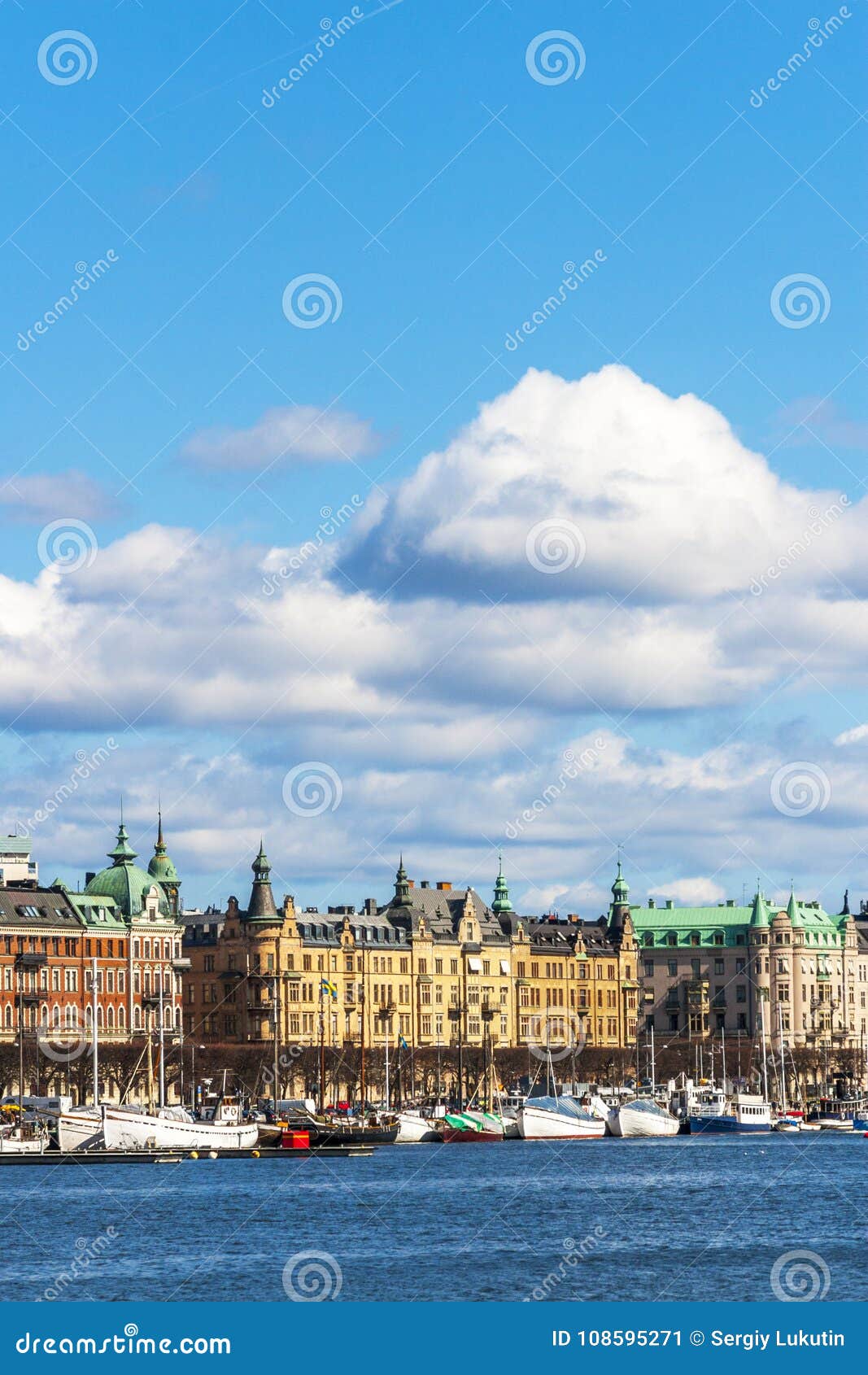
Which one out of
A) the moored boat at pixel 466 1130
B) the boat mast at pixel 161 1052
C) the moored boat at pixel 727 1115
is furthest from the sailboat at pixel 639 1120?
the boat mast at pixel 161 1052

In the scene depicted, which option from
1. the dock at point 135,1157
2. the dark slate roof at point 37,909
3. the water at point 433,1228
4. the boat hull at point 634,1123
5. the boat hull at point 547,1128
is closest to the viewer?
the water at point 433,1228

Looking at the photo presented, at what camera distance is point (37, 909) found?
162 m

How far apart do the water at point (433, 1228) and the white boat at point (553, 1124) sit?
24965mm

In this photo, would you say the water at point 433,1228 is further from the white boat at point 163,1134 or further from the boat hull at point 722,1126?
the boat hull at point 722,1126

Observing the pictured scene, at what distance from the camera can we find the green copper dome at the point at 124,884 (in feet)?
552

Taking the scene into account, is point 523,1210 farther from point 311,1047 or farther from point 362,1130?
point 311,1047

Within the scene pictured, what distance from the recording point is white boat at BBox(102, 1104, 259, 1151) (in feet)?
381

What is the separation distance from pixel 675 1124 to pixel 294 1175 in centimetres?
5259

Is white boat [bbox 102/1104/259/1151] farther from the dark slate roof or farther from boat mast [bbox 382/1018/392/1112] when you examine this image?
the dark slate roof

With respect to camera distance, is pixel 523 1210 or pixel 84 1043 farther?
pixel 84 1043

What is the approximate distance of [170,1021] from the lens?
16588cm

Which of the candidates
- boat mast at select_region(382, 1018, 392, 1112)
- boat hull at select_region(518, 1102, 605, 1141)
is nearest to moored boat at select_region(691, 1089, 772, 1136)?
boat hull at select_region(518, 1102, 605, 1141)

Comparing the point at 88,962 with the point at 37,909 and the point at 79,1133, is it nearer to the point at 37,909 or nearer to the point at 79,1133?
the point at 37,909

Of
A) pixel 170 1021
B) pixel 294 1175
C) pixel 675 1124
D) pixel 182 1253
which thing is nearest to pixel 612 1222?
pixel 182 1253
